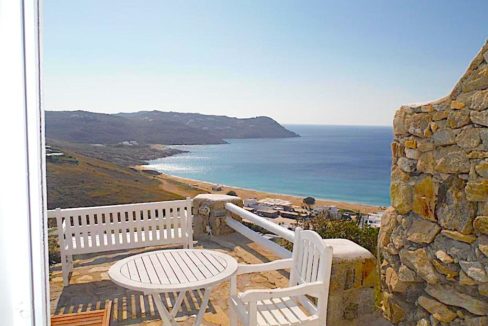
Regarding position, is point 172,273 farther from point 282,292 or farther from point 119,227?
point 119,227

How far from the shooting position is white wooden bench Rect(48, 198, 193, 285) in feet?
11.0

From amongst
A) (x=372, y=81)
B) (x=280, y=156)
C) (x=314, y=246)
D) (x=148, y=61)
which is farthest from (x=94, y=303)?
(x=280, y=156)

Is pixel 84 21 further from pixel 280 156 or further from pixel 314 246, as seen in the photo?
pixel 280 156

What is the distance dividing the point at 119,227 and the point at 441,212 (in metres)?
2.67

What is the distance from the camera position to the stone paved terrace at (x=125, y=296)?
272 centimetres

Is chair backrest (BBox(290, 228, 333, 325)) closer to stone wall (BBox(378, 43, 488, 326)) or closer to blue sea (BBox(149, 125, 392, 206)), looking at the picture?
stone wall (BBox(378, 43, 488, 326))

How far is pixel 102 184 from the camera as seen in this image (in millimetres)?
6055

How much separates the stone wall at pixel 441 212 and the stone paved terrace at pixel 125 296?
0.37 meters

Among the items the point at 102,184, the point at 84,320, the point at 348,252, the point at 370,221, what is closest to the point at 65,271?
the point at 84,320

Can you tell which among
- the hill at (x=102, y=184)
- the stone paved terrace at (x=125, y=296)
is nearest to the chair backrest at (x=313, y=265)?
the stone paved terrace at (x=125, y=296)

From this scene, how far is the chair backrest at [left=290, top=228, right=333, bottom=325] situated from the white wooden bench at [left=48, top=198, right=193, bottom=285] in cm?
164

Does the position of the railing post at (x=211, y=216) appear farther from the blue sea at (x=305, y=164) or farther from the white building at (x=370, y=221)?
the blue sea at (x=305, y=164)

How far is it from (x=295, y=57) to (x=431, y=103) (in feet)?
24.6

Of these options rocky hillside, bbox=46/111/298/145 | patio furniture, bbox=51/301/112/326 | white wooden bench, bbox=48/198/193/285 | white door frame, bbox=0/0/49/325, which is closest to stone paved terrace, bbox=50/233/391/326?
white wooden bench, bbox=48/198/193/285
